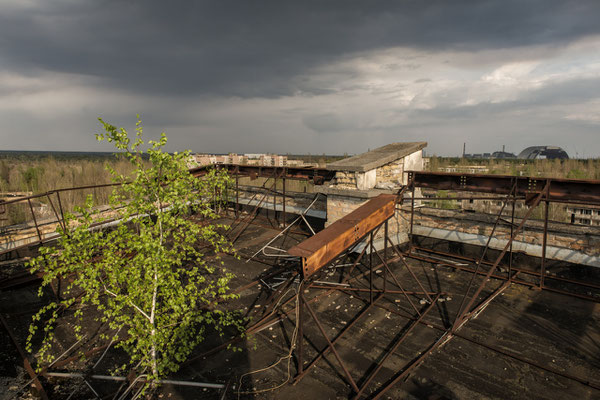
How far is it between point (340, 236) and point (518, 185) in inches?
189

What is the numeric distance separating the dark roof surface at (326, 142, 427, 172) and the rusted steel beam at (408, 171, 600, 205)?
2.99 feet

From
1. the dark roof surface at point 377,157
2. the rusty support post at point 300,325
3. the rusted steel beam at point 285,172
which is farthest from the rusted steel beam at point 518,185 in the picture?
the rusty support post at point 300,325

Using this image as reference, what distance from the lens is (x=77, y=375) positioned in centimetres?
438

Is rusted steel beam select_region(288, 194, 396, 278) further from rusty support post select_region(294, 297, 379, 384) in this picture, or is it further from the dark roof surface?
the dark roof surface

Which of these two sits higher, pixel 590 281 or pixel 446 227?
pixel 446 227

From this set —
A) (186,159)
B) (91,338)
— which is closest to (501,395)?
(186,159)

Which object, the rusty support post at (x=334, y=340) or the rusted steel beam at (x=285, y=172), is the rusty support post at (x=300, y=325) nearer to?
the rusty support post at (x=334, y=340)

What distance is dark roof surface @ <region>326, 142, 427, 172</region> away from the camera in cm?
855

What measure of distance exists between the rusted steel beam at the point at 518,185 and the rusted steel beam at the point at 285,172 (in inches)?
110

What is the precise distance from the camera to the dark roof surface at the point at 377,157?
28.0 feet

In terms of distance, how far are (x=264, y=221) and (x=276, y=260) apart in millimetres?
4582

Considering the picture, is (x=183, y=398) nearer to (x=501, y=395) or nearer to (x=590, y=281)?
(x=501, y=395)

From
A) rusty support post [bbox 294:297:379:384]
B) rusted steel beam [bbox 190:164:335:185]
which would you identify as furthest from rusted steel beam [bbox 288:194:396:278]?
rusted steel beam [bbox 190:164:335:185]

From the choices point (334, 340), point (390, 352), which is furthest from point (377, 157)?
point (390, 352)
